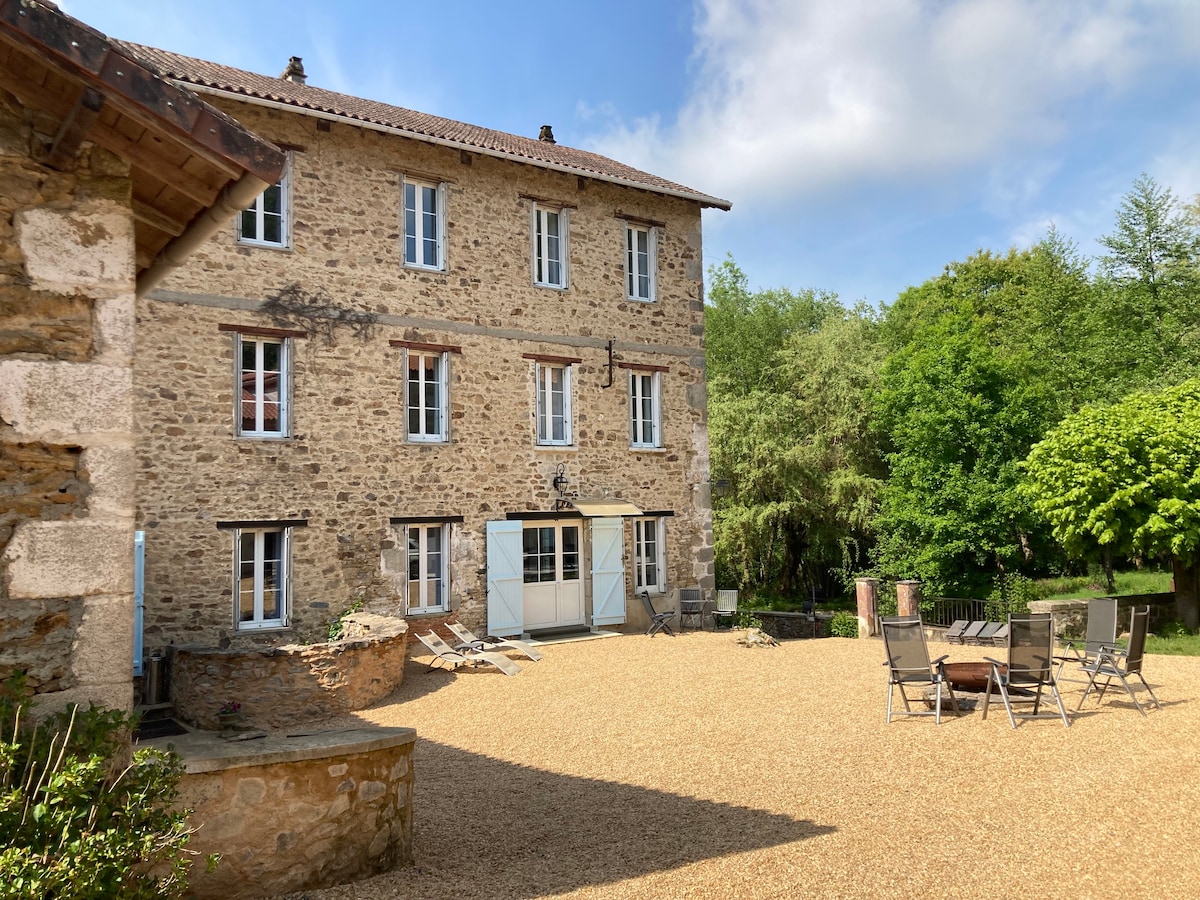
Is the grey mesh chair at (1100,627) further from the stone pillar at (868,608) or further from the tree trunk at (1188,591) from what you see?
the tree trunk at (1188,591)

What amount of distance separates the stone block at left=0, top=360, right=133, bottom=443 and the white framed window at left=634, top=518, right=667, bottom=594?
11.6 m

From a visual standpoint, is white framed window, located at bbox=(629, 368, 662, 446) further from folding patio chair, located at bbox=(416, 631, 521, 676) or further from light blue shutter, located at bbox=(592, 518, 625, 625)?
folding patio chair, located at bbox=(416, 631, 521, 676)

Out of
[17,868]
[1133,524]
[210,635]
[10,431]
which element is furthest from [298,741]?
[1133,524]

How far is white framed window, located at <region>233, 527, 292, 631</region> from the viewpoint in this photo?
36.4 feet

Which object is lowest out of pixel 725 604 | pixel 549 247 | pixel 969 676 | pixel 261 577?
pixel 969 676

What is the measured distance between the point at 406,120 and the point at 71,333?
36.9ft

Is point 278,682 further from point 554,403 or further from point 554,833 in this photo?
point 554,403

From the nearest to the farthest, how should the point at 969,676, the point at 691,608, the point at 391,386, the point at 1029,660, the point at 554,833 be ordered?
the point at 554,833
the point at 1029,660
the point at 969,676
the point at 391,386
the point at 691,608

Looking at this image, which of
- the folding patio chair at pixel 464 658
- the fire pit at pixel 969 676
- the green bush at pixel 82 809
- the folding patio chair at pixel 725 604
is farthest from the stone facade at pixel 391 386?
the green bush at pixel 82 809

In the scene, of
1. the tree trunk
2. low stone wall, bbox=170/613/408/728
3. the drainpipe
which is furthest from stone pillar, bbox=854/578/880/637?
the drainpipe

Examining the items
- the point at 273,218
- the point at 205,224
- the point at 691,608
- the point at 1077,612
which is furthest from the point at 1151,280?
the point at 205,224

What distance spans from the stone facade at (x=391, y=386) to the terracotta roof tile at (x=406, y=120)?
Answer: 0.33 m

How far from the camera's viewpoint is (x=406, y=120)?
1364cm

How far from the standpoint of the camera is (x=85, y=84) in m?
3.33
